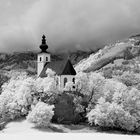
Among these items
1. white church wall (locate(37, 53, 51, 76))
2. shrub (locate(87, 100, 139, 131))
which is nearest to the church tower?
white church wall (locate(37, 53, 51, 76))

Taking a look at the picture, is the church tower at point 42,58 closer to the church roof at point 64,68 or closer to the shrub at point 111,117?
the church roof at point 64,68

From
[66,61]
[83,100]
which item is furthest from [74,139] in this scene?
[66,61]

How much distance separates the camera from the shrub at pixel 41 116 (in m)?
73.4

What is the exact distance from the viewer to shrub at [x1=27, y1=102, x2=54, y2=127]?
73375 millimetres

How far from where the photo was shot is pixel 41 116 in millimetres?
74062

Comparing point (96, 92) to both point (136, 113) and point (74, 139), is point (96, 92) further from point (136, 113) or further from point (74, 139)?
point (74, 139)

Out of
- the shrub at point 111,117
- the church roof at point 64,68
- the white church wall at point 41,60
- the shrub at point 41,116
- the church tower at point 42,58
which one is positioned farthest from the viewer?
the church tower at point 42,58

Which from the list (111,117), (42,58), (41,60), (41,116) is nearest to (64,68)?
(42,58)

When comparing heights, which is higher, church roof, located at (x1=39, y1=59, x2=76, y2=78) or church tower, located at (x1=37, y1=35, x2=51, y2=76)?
church tower, located at (x1=37, y1=35, x2=51, y2=76)

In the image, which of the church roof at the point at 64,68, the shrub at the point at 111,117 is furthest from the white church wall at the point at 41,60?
the shrub at the point at 111,117

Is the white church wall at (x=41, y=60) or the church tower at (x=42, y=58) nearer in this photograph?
the white church wall at (x=41, y=60)

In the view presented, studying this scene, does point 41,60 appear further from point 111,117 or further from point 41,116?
point 111,117

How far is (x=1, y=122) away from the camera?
78.6 m

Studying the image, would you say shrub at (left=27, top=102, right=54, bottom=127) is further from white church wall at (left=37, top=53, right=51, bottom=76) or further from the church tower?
the church tower
